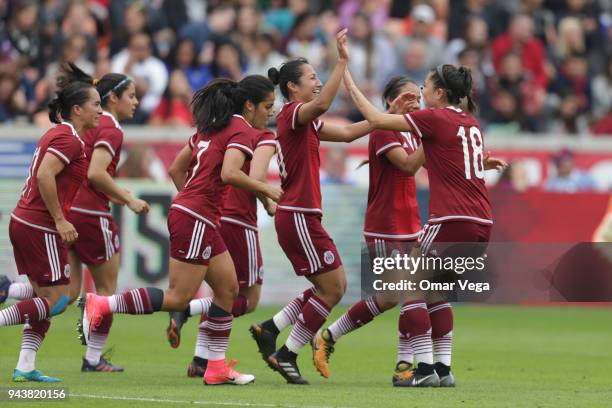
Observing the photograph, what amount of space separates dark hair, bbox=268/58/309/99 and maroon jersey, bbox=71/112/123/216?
4.65ft

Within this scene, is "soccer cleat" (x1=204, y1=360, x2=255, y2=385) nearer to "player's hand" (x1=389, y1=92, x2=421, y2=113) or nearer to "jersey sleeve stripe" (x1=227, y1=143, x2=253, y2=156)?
"jersey sleeve stripe" (x1=227, y1=143, x2=253, y2=156)

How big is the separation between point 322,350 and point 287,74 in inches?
86.9

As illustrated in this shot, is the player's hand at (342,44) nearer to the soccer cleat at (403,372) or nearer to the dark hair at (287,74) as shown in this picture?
the dark hair at (287,74)

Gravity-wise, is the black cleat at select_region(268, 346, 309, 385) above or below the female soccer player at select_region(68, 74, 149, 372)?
below

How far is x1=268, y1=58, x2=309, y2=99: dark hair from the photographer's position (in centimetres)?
1158

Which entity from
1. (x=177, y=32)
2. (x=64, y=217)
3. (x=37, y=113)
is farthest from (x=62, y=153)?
(x=177, y=32)

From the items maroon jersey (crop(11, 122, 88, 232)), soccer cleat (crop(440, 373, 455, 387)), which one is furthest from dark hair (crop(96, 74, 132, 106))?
soccer cleat (crop(440, 373, 455, 387))

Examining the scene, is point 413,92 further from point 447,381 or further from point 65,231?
point 65,231

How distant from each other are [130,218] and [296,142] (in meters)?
8.01

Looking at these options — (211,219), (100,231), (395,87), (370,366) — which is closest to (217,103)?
(211,219)

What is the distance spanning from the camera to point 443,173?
10.8 meters

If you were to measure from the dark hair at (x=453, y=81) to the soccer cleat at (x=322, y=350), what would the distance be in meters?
2.23

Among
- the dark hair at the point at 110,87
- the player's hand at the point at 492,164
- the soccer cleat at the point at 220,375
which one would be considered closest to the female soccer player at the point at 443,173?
the player's hand at the point at 492,164

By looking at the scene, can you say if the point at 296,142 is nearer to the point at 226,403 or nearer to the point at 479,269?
the point at 479,269
